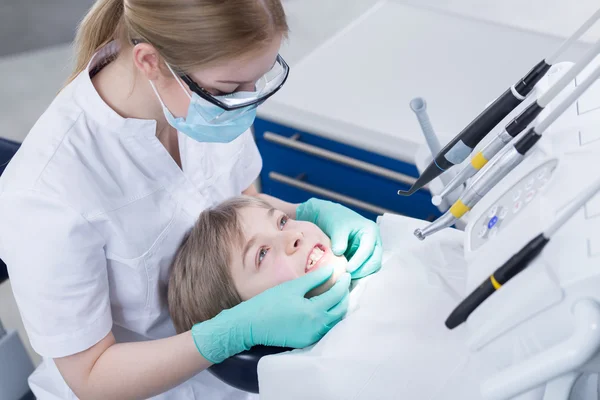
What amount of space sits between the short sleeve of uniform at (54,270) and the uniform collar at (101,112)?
179 mm

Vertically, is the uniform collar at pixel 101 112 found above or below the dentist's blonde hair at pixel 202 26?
below

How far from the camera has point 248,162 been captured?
1549mm

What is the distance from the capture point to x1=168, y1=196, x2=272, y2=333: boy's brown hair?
1273 mm

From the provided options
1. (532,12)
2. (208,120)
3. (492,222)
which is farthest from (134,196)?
(532,12)

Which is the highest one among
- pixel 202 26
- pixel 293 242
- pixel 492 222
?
pixel 202 26

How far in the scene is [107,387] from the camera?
1.16 m

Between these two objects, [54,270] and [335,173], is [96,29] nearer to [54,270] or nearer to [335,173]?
[54,270]

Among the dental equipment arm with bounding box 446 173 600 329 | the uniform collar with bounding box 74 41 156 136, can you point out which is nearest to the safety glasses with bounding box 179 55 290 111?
the uniform collar with bounding box 74 41 156 136

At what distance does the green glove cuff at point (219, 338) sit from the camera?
1136 mm

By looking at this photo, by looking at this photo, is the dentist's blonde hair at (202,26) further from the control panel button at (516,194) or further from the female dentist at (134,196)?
the control panel button at (516,194)

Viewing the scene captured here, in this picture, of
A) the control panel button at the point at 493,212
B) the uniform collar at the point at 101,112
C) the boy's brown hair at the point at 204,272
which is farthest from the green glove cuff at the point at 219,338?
the control panel button at the point at 493,212

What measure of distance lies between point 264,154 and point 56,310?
34.4 inches

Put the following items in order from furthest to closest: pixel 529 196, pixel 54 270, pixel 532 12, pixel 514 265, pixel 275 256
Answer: pixel 532 12 → pixel 275 256 → pixel 54 270 → pixel 529 196 → pixel 514 265

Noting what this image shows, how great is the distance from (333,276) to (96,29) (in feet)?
2.13
